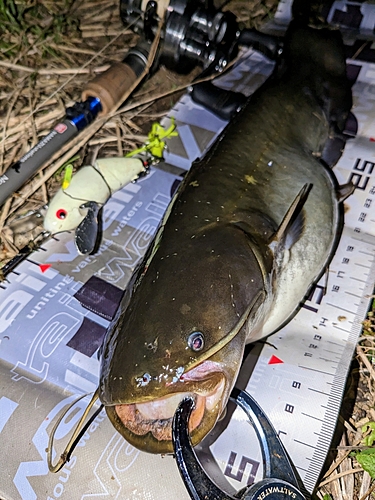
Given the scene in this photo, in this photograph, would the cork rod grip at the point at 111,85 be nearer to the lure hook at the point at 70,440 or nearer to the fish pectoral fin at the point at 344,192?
the fish pectoral fin at the point at 344,192

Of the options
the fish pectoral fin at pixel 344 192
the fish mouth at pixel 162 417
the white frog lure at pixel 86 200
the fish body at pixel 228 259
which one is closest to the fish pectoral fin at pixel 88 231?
the white frog lure at pixel 86 200

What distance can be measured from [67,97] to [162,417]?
210 cm

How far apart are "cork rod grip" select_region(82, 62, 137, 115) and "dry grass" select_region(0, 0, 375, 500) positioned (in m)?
0.12

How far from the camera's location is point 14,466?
1696mm

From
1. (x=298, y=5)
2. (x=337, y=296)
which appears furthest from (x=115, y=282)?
(x=298, y=5)

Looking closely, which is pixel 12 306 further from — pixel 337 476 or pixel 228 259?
pixel 337 476

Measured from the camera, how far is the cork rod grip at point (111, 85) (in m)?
2.52

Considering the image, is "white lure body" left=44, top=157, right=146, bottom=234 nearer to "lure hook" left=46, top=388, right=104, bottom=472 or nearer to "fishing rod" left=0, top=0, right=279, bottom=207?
"fishing rod" left=0, top=0, right=279, bottom=207

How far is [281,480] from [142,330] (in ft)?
2.22

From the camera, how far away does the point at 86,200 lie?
2248 mm

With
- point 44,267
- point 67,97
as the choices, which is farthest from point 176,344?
point 67,97

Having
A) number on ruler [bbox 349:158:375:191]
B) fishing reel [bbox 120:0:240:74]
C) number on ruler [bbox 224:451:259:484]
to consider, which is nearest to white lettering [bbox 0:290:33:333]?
number on ruler [bbox 224:451:259:484]

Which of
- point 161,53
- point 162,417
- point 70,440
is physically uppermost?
point 161,53

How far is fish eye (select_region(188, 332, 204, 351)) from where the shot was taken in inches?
54.8
